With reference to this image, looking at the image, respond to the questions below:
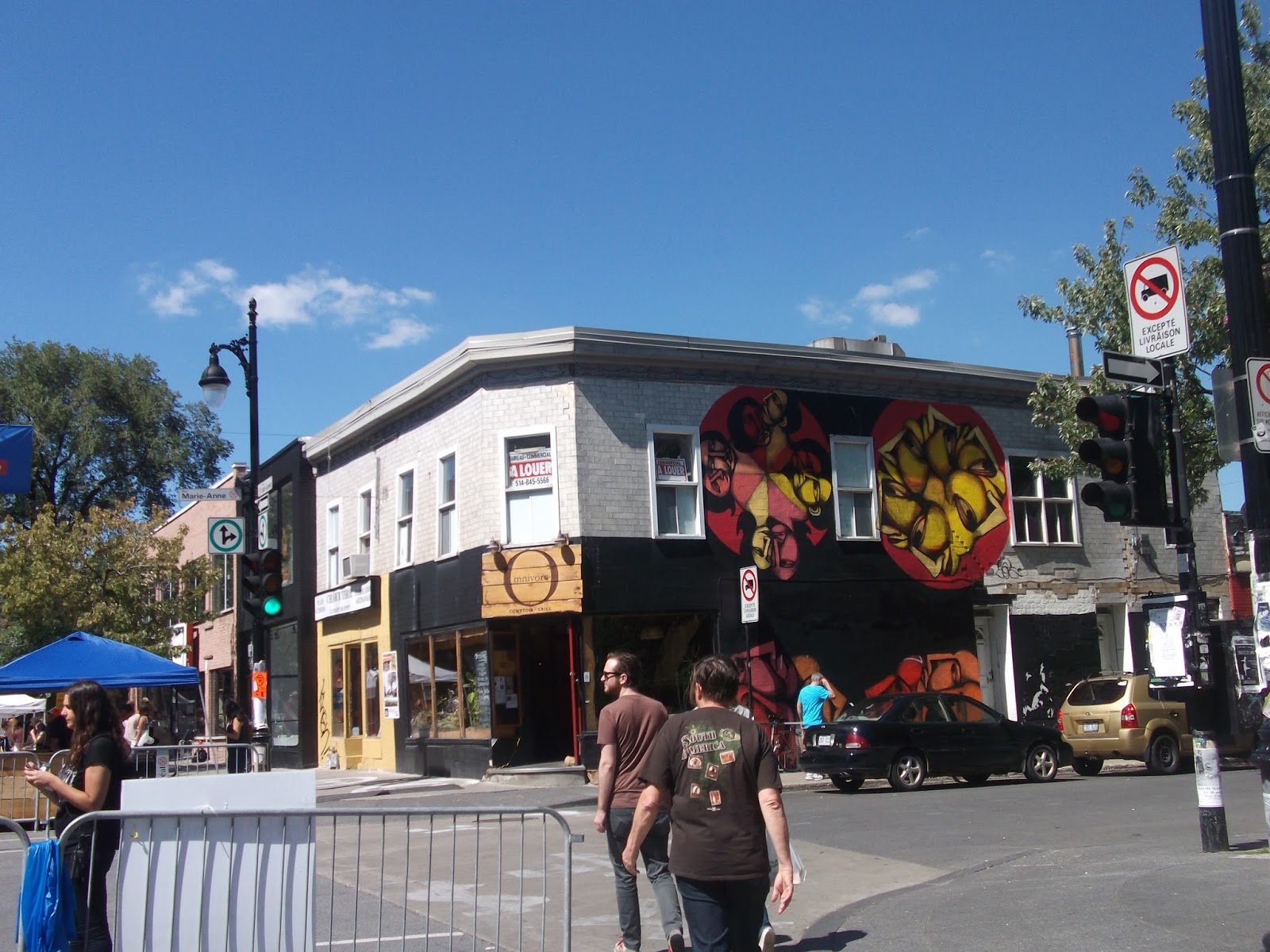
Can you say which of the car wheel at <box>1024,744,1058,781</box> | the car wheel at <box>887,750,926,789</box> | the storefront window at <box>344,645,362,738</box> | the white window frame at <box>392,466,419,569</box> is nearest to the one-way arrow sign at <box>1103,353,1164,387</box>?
the car wheel at <box>887,750,926,789</box>

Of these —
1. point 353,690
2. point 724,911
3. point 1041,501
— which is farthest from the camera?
point 353,690

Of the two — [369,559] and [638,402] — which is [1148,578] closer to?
[638,402]

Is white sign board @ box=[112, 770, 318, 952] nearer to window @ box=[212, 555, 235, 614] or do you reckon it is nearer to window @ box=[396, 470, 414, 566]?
window @ box=[396, 470, 414, 566]

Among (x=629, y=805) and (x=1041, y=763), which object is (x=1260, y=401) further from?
(x=1041, y=763)

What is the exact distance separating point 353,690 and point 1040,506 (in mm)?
14709

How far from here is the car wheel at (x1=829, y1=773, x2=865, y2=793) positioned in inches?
691

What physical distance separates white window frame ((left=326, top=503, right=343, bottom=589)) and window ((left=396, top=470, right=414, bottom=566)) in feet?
11.4

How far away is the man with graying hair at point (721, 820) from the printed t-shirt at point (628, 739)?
183cm

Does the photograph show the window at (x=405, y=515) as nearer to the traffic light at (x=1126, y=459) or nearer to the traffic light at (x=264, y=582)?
the traffic light at (x=264, y=582)

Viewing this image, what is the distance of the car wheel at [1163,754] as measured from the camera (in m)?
19.2

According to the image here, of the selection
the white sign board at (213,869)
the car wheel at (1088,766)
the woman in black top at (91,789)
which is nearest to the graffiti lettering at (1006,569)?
the car wheel at (1088,766)

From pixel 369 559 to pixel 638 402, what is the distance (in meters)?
7.51

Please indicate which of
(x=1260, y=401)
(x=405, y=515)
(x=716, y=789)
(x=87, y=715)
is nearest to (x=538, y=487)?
(x=405, y=515)

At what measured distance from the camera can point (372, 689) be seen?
25891 mm
